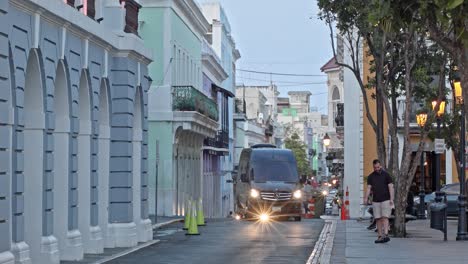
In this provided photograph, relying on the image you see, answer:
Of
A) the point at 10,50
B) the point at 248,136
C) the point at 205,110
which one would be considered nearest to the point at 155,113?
the point at 205,110

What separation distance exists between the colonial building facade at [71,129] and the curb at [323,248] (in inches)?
168

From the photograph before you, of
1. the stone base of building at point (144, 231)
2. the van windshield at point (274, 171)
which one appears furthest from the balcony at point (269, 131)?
the stone base of building at point (144, 231)

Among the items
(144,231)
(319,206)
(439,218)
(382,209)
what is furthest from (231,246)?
(319,206)

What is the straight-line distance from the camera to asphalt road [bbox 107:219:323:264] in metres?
20.7

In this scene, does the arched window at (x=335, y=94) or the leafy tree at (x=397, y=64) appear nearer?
the leafy tree at (x=397, y=64)

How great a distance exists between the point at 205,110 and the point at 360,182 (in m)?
7.96

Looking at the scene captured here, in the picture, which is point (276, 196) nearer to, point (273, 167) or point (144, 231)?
point (273, 167)

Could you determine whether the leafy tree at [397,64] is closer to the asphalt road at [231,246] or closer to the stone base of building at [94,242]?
the asphalt road at [231,246]

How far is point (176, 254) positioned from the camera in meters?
22.0

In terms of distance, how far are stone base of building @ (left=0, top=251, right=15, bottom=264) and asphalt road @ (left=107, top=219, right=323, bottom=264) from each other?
14.9 feet

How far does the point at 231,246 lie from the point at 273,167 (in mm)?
18372

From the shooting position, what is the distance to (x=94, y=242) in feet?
73.4

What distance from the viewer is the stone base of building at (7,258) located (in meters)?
15.3

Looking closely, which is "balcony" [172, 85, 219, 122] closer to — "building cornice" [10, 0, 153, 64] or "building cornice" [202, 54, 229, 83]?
"building cornice" [202, 54, 229, 83]
